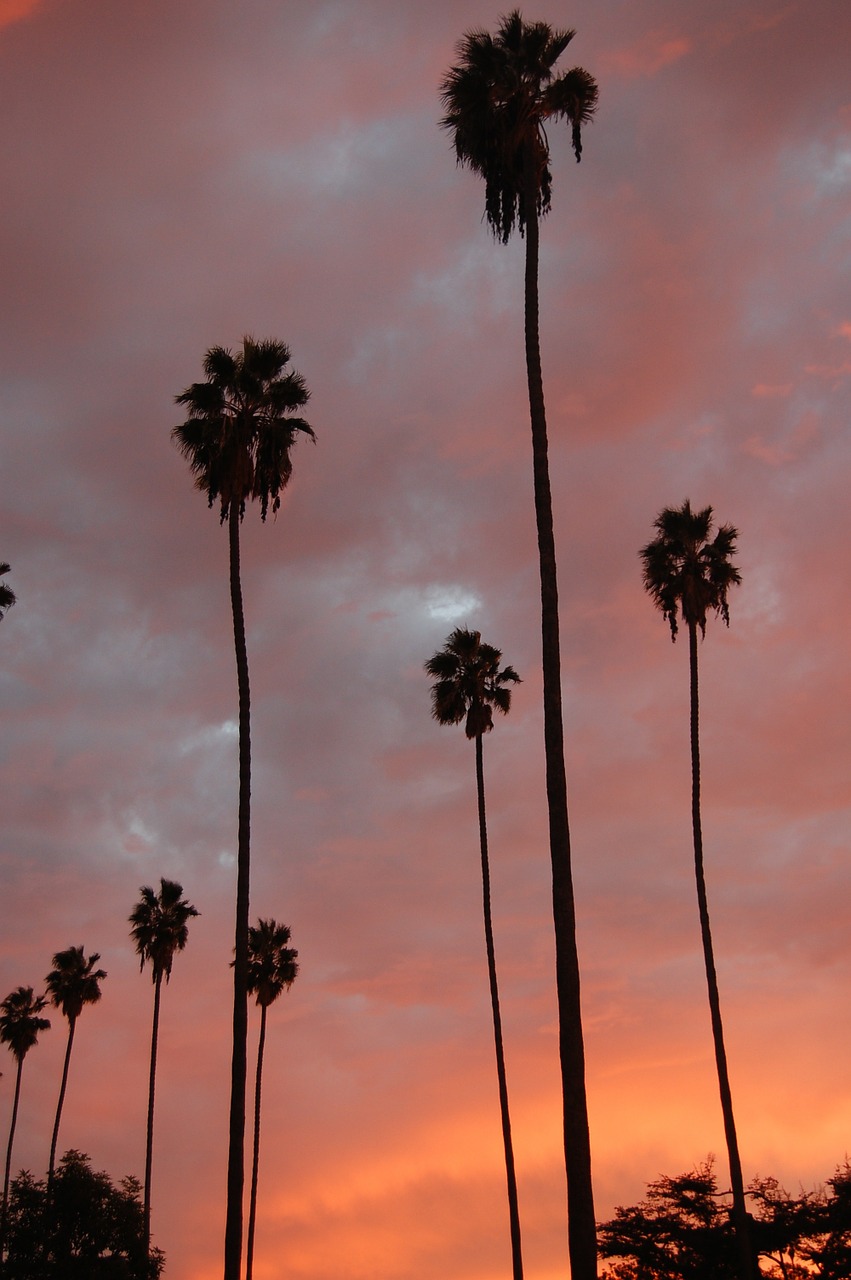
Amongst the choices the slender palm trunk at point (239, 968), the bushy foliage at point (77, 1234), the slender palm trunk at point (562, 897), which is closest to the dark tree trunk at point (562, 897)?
the slender palm trunk at point (562, 897)

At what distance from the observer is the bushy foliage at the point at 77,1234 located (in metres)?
40.8

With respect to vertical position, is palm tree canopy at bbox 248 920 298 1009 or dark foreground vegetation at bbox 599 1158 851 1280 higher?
palm tree canopy at bbox 248 920 298 1009

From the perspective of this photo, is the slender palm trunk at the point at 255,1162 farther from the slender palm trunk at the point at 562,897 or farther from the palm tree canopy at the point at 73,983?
the slender palm trunk at the point at 562,897

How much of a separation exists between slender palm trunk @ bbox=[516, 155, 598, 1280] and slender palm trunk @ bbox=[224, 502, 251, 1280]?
30.0 feet

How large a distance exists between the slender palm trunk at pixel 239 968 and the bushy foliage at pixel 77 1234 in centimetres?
2213

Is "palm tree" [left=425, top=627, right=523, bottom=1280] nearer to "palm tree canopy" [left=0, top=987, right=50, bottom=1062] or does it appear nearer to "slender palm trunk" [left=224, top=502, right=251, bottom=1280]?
"slender palm trunk" [left=224, top=502, right=251, bottom=1280]

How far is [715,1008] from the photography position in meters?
36.4

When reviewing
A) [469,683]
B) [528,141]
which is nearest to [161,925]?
[469,683]

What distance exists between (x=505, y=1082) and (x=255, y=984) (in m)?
22.6

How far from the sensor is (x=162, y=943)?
5947cm

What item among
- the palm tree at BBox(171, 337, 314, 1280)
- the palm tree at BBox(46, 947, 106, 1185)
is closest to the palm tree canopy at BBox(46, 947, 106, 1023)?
the palm tree at BBox(46, 947, 106, 1185)

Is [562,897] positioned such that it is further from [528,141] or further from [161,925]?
[161,925]

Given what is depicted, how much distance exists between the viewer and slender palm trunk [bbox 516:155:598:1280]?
15812mm

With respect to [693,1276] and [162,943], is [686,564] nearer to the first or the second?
[693,1276]
